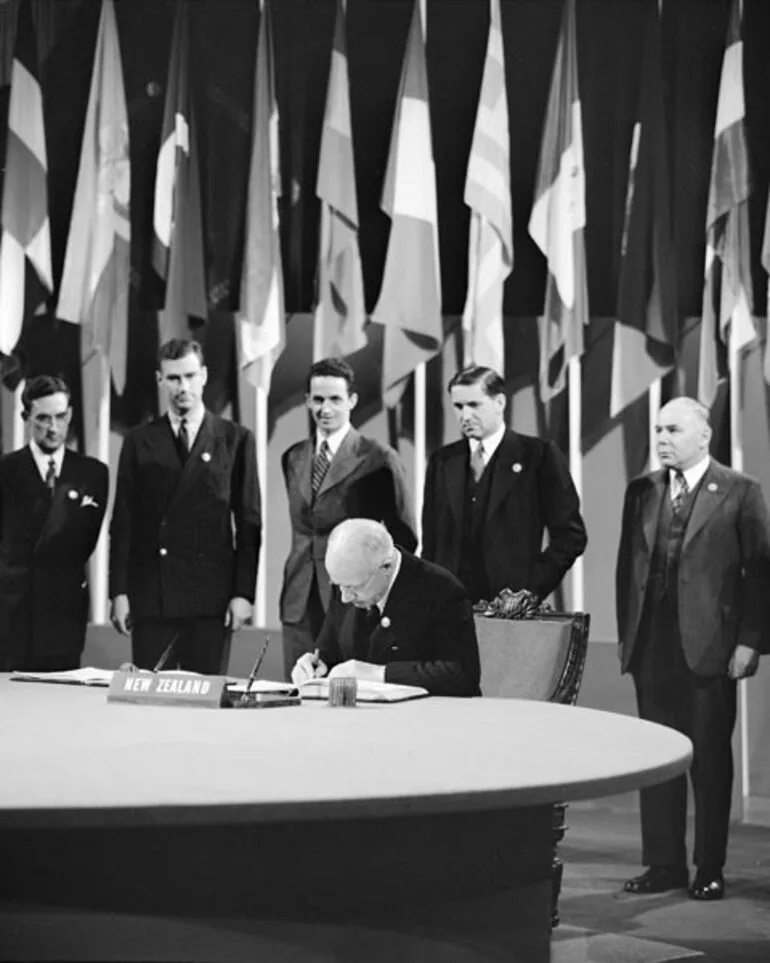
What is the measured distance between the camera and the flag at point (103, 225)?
20.5 feet

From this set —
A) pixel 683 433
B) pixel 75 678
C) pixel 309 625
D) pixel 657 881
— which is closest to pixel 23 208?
pixel 309 625

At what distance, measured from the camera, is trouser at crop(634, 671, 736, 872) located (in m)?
4.59

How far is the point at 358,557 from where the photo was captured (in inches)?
132

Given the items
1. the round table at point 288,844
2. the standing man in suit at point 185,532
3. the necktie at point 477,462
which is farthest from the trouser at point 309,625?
the round table at point 288,844

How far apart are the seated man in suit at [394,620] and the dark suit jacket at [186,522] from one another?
4.66 feet

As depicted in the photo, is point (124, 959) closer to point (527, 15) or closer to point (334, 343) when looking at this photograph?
point (334, 343)

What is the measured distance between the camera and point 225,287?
6473mm

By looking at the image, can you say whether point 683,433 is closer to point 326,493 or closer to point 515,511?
point 515,511

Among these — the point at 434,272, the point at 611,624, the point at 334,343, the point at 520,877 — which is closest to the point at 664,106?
the point at 434,272

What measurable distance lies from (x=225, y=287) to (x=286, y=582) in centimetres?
186

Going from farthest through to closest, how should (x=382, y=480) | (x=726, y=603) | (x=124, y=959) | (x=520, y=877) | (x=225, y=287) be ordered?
(x=225, y=287)
(x=382, y=480)
(x=726, y=603)
(x=520, y=877)
(x=124, y=959)

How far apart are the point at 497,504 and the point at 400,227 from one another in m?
1.62

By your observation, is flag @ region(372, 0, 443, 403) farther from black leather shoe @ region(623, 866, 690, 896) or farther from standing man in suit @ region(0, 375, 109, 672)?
black leather shoe @ region(623, 866, 690, 896)

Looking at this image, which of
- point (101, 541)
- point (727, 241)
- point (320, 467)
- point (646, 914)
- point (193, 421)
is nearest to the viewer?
point (646, 914)
